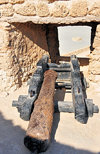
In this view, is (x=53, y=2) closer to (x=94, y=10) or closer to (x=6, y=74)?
(x=94, y=10)

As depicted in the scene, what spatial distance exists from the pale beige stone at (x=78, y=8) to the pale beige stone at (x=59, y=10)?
12 cm

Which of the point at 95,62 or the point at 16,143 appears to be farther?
the point at 95,62

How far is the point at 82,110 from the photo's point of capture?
2.39 metres

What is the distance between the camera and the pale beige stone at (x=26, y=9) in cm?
319

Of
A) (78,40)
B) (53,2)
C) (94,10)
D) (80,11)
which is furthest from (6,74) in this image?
(78,40)

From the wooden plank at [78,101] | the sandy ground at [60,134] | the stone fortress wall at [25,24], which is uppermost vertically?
the stone fortress wall at [25,24]

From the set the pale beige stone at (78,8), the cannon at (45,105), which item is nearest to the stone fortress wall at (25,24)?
the pale beige stone at (78,8)

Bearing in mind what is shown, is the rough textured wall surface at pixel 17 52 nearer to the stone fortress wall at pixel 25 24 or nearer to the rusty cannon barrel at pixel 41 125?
the stone fortress wall at pixel 25 24

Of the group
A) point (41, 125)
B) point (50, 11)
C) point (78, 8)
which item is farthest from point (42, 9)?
point (41, 125)

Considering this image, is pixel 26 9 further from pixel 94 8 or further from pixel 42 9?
pixel 94 8

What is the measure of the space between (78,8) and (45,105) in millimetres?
1973

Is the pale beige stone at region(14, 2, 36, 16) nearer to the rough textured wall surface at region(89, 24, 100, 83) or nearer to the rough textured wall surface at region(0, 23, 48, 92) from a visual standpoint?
the rough textured wall surface at region(0, 23, 48, 92)

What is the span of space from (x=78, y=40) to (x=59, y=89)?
9352 millimetres

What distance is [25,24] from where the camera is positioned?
11.7 ft
